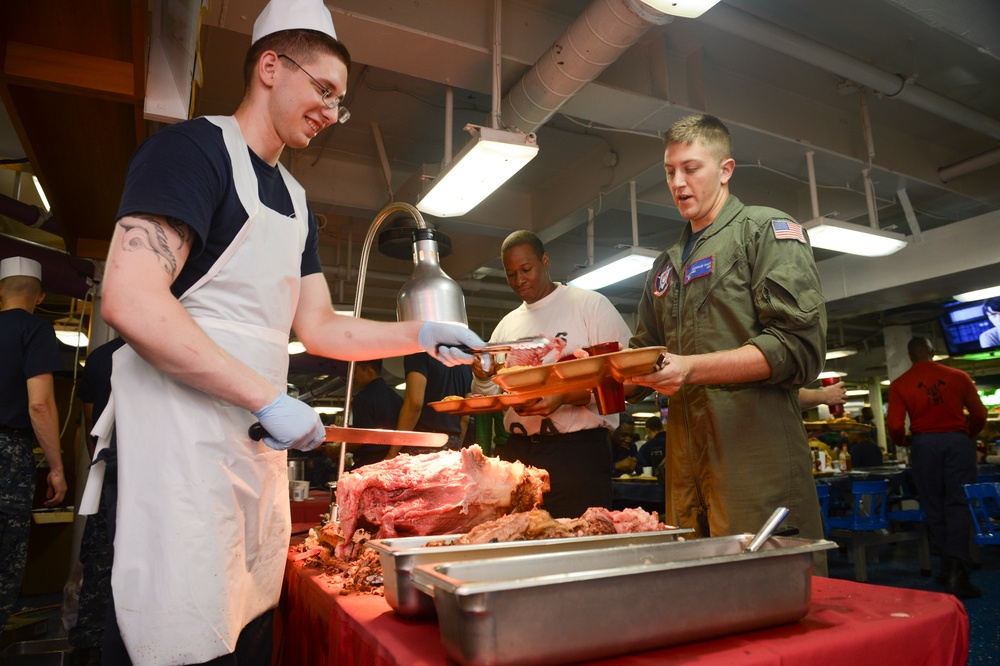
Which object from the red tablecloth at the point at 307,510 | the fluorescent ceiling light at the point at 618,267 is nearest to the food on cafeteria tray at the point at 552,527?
the red tablecloth at the point at 307,510

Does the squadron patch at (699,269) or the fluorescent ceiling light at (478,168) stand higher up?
the fluorescent ceiling light at (478,168)

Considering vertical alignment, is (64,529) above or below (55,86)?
below

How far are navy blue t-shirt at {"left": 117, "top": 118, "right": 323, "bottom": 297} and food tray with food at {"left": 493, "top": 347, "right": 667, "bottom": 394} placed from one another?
3.01ft

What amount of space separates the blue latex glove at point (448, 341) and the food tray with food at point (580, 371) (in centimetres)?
13

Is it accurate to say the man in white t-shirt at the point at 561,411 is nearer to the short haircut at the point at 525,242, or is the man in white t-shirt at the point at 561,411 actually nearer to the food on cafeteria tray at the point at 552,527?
the short haircut at the point at 525,242

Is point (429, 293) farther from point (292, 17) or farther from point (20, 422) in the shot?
point (20, 422)

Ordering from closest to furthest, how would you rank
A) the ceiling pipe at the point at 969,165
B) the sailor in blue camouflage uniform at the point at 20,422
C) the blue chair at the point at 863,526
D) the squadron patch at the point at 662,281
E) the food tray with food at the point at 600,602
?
the food tray with food at the point at 600,602
the squadron patch at the point at 662,281
the sailor in blue camouflage uniform at the point at 20,422
the blue chair at the point at 863,526
the ceiling pipe at the point at 969,165

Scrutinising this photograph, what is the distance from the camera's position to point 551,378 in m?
1.97

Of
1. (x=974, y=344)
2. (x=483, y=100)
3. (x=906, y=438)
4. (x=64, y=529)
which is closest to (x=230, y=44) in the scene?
(x=483, y=100)

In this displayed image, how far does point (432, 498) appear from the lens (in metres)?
2.04

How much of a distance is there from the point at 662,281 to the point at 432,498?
132cm

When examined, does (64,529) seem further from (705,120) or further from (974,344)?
(974,344)

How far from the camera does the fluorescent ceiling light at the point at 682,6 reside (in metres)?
3.34

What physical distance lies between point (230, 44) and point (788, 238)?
16.8 ft
